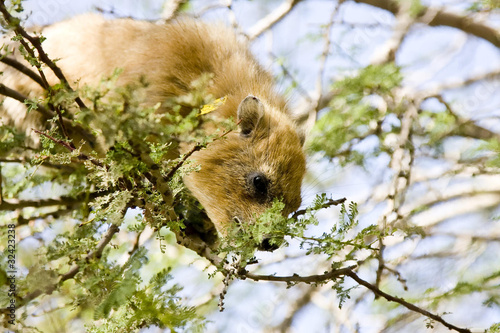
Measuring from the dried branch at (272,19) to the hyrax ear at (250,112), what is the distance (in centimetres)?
240

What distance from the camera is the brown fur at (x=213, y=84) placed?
4.97 m

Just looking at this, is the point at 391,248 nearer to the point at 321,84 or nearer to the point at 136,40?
the point at 321,84

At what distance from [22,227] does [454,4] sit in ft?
19.1

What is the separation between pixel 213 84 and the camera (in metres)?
5.49

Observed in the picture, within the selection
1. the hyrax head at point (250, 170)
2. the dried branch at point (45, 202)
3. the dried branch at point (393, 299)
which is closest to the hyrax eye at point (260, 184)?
the hyrax head at point (250, 170)

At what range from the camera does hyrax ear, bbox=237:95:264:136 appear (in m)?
4.93

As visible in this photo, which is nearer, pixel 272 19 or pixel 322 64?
pixel 322 64

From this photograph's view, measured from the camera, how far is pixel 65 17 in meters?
6.69

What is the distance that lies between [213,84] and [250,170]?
3.59 feet

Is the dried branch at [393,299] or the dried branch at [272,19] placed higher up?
the dried branch at [272,19]

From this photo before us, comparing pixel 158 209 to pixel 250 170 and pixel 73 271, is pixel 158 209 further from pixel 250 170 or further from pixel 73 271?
pixel 250 170

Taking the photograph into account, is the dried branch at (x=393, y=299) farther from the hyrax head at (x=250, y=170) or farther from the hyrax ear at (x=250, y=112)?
the hyrax ear at (x=250, y=112)

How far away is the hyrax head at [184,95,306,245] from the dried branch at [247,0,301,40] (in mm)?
2420

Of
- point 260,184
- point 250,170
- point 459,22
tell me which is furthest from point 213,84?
point 459,22
